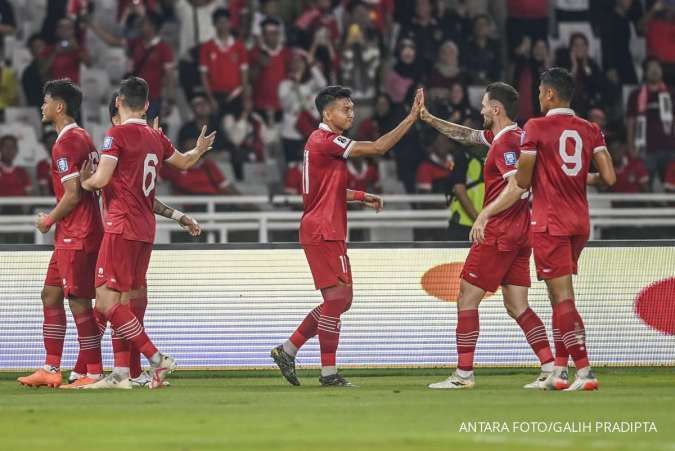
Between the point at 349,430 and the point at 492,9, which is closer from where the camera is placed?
the point at 349,430

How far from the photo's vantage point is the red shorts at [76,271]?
1227cm

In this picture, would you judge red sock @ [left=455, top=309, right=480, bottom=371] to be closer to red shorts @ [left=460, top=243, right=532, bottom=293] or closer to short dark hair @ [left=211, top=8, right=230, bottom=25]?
red shorts @ [left=460, top=243, right=532, bottom=293]

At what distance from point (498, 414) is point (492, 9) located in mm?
15498

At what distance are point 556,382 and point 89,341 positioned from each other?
12.4ft

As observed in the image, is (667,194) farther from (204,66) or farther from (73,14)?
(73,14)

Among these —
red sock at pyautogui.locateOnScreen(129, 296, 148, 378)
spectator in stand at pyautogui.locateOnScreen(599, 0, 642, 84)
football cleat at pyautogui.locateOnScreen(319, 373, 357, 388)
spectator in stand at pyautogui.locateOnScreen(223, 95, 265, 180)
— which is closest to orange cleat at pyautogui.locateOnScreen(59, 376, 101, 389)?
red sock at pyautogui.locateOnScreen(129, 296, 148, 378)

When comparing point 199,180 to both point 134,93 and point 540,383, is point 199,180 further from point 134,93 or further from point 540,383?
point 540,383

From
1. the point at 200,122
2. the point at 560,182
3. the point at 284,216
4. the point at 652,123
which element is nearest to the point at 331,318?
the point at 560,182

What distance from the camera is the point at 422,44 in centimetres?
2314

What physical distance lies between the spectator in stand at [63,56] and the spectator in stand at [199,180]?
7.19ft

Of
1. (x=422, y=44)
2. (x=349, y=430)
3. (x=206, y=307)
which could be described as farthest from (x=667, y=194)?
(x=349, y=430)

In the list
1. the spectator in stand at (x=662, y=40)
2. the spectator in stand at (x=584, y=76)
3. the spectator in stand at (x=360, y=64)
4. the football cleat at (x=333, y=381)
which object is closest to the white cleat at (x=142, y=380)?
the football cleat at (x=333, y=381)

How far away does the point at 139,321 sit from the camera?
12.4m

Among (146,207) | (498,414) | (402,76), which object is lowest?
(498,414)
